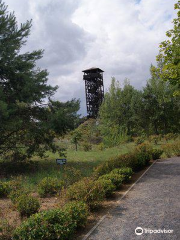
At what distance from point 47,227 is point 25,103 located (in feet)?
26.3

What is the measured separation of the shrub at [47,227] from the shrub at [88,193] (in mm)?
1340

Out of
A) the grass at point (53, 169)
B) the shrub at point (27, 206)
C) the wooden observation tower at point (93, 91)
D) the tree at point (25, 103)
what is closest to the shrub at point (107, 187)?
the grass at point (53, 169)

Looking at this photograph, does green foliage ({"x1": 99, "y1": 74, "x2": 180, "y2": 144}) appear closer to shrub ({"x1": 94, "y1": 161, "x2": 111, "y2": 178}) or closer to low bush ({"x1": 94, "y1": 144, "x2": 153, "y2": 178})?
low bush ({"x1": 94, "y1": 144, "x2": 153, "y2": 178})

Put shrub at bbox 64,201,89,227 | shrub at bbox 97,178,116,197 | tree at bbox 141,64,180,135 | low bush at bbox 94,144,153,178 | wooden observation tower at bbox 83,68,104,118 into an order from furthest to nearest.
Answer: wooden observation tower at bbox 83,68,104,118 → tree at bbox 141,64,180,135 → low bush at bbox 94,144,153,178 → shrub at bbox 97,178,116,197 → shrub at bbox 64,201,89,227

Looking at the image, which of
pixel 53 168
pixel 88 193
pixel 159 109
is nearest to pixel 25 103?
pixel 53 168

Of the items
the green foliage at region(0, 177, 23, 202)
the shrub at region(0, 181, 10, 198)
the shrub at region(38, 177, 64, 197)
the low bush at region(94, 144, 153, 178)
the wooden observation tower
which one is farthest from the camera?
the wooden observation tower

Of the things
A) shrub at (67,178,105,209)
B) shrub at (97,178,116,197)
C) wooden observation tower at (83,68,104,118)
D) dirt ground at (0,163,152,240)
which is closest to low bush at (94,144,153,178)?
dirt ground at (0,163,152,240)

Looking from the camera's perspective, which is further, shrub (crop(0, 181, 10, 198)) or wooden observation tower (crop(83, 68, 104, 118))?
wooden observation tower (crop(83, 68, 104, 118))

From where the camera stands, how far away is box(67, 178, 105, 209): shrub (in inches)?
225

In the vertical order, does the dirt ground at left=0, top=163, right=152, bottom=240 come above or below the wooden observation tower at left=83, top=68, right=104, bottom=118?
below

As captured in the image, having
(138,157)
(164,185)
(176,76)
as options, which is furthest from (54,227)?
(176,76)

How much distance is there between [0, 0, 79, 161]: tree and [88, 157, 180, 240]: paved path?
467 centimetres

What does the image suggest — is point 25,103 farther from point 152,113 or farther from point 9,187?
point 152,113

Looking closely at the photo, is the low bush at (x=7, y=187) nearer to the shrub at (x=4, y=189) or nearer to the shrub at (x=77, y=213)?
the shrub at (x=4, y=189)
